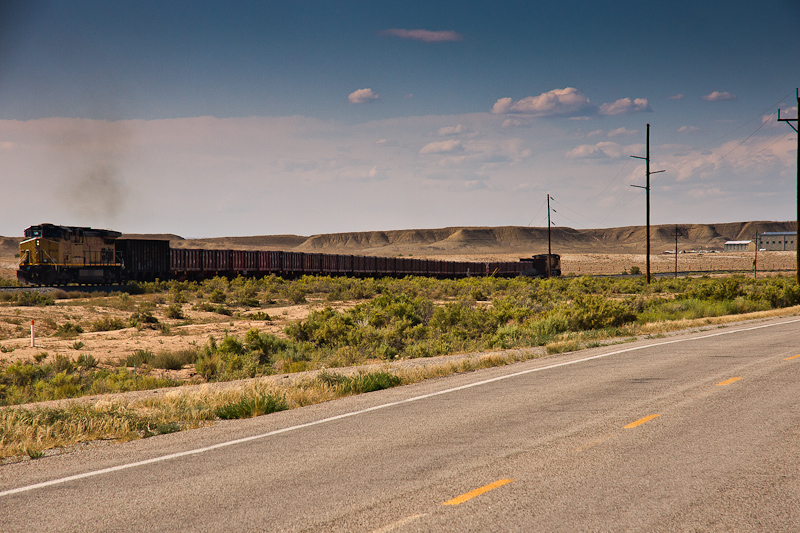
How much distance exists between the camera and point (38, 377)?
1517 cm

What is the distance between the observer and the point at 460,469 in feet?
19.3

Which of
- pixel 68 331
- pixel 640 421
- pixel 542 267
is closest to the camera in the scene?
pixel 640 421

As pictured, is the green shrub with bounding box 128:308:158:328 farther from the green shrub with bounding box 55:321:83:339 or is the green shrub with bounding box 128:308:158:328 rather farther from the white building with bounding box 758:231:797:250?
the white building with bounding box 758:231:797:250

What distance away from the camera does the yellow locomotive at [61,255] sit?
3659 cm

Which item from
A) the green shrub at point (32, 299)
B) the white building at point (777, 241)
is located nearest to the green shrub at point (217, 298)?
the green shrub at point (32, 299)

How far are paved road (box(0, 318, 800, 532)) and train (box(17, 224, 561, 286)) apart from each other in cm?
3413

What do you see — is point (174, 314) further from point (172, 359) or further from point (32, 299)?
point (172, 359)

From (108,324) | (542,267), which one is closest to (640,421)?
(108,324)

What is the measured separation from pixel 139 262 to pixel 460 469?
42.1 metres

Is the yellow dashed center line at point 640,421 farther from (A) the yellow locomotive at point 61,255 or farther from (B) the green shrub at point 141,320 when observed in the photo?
(A) the yellow locomotive at point 61,255

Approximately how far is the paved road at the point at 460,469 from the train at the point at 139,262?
A: 1344 inches

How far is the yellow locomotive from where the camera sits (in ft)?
120

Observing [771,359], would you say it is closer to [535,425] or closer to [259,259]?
[535,425]

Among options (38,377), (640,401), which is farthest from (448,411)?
(38,377)
